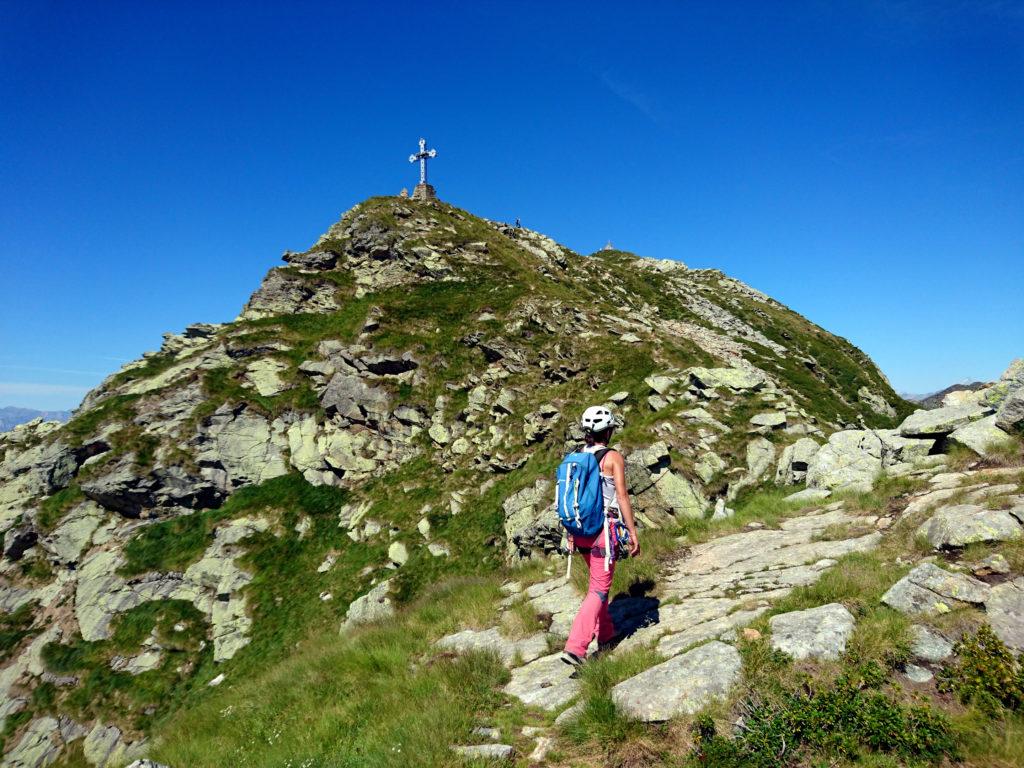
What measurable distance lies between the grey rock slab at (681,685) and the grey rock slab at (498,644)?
2311 mm

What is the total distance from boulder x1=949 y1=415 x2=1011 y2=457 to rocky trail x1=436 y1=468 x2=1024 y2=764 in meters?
1.12

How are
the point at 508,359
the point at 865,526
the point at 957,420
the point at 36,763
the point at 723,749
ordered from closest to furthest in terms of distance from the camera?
the point at 723,749, the point at 865,526, the point at 957,420, the point at 36,763, the point at 508,359

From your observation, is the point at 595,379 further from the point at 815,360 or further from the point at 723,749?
the point at 815,360

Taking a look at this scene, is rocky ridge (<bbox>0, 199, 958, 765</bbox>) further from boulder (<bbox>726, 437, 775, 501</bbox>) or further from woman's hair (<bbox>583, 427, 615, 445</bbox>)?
woman's hair (<bbox>583, 427, 615, 445</bbox>)

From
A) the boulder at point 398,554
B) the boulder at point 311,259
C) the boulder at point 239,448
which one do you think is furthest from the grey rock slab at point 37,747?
the boulder at point 311,259

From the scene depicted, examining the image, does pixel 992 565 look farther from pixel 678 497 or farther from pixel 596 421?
pixel 678 497

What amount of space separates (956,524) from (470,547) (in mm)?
19677

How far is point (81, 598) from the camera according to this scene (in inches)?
1115

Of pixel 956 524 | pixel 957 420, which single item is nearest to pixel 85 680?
pixel 956 524

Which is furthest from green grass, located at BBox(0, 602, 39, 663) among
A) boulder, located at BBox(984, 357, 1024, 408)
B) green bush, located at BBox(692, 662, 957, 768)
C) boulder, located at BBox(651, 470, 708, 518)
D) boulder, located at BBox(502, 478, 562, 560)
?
boulder, located at BBox(984, 357, 1024, 408)

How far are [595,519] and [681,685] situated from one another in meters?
2.15

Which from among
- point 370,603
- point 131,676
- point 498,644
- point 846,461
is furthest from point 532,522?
point 131,676

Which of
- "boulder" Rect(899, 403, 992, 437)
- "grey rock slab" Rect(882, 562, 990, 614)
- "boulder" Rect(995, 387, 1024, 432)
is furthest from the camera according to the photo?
"boulder" Rect(899, 403, 992, 437)

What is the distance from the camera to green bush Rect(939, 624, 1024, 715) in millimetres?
4333
